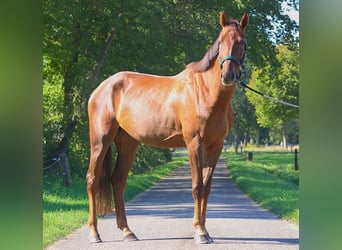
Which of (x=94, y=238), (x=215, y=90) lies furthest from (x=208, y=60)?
(x=94, y=238)

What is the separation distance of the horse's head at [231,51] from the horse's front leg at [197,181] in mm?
828

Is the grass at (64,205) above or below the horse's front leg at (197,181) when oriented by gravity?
below

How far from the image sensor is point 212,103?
5.63m

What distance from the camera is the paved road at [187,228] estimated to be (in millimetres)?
5809

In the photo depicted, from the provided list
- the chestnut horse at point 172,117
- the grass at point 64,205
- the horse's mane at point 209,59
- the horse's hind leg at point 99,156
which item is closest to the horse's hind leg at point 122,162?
the chestnut horse at point 172,117

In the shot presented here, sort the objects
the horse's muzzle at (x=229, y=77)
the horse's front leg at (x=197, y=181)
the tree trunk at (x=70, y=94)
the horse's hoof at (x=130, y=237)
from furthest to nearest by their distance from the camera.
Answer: the tree trunk at (x=70, y=94)
the horse's hoof at (x=130, y=237)
the horse's front leg at (x=197, y=181)
the horse's muzzle at (x=229, y=77)

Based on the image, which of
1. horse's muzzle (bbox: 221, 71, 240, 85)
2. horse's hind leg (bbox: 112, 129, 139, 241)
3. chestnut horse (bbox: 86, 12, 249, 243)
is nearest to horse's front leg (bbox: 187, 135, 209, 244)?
chestnut horse (bbox: 86, 12, 249, 243)

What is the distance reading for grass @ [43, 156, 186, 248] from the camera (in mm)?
6621

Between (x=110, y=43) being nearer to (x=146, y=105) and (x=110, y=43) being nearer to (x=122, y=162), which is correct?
(x=122, y=162)

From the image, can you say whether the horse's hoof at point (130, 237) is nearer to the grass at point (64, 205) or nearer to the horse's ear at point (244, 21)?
the grass at point (64, 205)

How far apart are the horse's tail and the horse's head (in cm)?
197

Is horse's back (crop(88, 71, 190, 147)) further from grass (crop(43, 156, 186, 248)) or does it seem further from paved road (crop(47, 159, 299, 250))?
grass (crop(43, 156, 186, 248))
